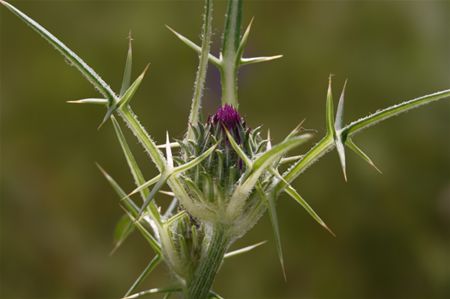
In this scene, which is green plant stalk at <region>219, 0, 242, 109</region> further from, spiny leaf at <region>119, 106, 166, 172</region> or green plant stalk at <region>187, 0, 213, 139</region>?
spiny leaf at <region>119, 106, 166, 172</region>

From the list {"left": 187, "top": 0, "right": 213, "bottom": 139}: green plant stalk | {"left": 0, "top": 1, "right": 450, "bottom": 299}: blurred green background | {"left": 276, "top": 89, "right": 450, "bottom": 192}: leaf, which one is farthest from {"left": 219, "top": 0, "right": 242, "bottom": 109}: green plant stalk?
{"left": 0, "top": 1, "right": 450, "bottom": 299}: blurred green background

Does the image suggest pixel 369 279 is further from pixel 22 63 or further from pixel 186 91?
pixel 22 63

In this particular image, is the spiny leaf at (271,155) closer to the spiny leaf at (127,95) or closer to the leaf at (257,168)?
the leaf at (257,168)

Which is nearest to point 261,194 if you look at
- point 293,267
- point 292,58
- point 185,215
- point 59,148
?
point 185,215

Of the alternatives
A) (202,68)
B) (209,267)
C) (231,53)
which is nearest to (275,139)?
(231,53)

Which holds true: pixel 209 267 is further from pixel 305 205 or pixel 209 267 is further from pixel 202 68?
pixel 202 68

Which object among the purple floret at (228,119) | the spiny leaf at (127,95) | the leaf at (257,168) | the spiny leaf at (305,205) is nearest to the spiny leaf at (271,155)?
the leaf at (257,168)
